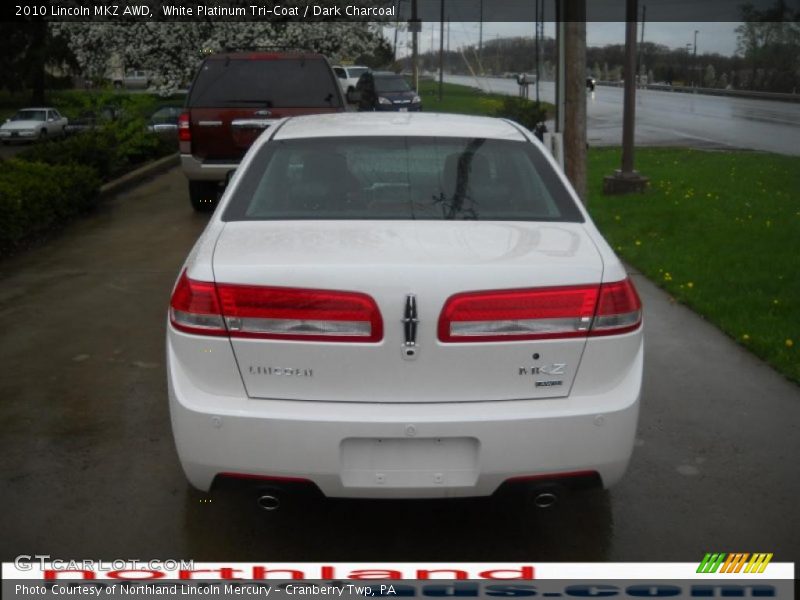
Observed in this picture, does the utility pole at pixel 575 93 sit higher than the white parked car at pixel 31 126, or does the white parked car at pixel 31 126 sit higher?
the utility pole at pixel 575 93

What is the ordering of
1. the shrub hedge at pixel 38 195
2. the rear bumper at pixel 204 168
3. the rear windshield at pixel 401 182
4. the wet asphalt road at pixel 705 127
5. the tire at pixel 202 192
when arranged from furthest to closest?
the wet asphalt road at pixel 705 127 → the tire at pixel 202 192 → the rear bumper at pixel 204 168 → the shrub hedge at pixel 38 195 → the rear windshield at pixel 401 182

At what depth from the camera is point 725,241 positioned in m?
9.92

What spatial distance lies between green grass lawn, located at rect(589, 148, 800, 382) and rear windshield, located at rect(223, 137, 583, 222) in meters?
2.50

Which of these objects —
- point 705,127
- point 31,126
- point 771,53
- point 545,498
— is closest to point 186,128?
point 545,498

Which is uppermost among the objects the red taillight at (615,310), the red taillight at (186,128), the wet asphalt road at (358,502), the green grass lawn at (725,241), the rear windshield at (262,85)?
the rear windshield at (262,85)

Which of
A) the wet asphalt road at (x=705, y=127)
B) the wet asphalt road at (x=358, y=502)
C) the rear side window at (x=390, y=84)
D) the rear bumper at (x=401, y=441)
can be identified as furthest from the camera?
the rear side window at (x=390, y=84)

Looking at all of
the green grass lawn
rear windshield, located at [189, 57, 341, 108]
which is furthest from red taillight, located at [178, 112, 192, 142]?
the green grass lawn

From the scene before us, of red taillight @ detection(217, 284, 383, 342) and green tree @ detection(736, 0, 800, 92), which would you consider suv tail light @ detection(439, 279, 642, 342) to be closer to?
red taillight @ detection(217, 284, 383, 342)

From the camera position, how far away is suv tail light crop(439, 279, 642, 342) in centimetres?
350

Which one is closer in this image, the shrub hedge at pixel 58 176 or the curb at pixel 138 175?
the shrub hedge at pixel 58 176

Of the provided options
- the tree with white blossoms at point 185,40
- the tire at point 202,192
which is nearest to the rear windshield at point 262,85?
the tire at point 202,192

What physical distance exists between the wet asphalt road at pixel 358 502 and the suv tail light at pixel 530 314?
3.22ft

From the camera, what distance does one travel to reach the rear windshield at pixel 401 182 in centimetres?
427

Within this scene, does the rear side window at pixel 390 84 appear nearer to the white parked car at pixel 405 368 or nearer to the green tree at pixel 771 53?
the green tree at pixel 771 53
